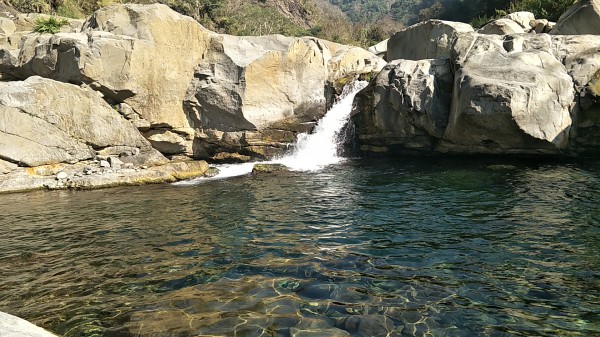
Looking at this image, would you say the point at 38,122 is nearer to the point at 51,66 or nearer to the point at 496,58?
the point at 51,66

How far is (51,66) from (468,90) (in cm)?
1941

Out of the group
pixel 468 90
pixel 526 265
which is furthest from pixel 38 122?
pixel 526 265

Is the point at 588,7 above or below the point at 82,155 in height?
above

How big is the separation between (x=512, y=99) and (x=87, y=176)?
16511 millimetres

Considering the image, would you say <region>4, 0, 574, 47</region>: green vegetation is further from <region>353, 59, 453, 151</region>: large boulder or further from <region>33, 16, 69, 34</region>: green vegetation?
<region>353, 59, 453, 151</region>: large boulder

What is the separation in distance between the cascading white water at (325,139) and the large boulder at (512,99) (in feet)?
22.1

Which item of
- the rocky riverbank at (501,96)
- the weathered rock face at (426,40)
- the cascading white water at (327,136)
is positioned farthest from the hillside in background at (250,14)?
the rocky riverbank at (501,96)

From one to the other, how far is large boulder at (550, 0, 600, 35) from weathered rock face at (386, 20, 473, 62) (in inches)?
206

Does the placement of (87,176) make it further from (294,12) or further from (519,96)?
(294,12)

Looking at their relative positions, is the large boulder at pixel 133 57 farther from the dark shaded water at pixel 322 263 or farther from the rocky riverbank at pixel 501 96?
the rocky riverbank at pixel 501 96

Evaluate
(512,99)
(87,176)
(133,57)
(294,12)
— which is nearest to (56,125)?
(87,176)

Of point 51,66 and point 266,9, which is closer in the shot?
point 51,66

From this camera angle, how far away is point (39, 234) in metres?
9.76

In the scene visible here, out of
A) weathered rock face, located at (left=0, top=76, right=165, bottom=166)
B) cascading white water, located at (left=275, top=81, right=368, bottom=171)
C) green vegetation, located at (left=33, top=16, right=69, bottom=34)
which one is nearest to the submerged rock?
weathered rock face, located at (left=0, top=76, right=165, bottom=166)
